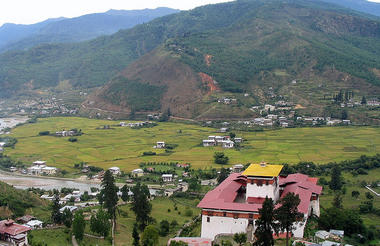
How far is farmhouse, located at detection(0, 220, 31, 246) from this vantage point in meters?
31.1

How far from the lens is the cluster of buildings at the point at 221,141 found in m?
71.7

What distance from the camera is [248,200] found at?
34531 mm

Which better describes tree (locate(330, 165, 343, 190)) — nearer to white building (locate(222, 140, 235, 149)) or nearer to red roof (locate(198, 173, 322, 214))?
red roof (locate(198, 173, 322, 214))

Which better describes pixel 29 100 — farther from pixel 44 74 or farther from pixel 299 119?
pixel 299 119

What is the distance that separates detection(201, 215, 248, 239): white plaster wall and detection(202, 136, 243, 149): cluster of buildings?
3874cm

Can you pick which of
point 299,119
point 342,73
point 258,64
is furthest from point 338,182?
point 258,64

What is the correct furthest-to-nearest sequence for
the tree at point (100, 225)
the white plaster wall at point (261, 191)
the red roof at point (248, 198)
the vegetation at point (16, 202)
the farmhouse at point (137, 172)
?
1. the farmhouse at point (137, 172)
2. the vegetation at point (16, 202)
3. the white plaster wall at point (261, 191)
4. the tree at point (100, 225)
5. the red roof at point (248, 198)

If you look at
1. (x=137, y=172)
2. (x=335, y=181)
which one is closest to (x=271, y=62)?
(x=137, y=172)

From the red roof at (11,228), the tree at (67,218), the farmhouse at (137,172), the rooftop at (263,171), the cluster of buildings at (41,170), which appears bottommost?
the cluster of buildings at (41,170)

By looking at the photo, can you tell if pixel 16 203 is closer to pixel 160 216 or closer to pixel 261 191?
pixel 160 216

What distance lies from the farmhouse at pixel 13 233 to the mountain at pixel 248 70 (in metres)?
68.0

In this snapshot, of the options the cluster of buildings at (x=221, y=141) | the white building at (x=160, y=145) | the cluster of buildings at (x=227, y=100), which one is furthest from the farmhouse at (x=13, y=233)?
the cluster of buildings at (x=227, y=100)

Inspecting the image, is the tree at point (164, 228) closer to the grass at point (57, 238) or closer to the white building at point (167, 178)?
the grass at point (57, 238)

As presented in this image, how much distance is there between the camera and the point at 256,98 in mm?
107125
